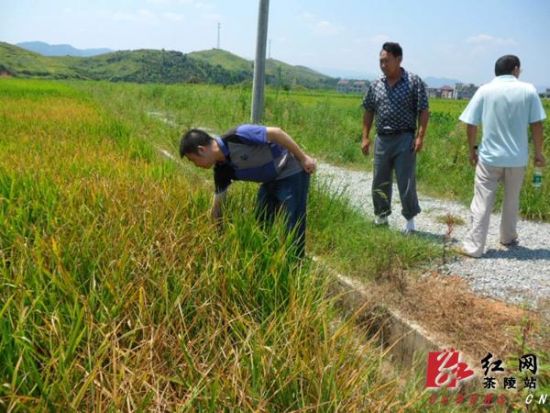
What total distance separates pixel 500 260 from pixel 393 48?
78.5 inches

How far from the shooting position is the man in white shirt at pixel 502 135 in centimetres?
354

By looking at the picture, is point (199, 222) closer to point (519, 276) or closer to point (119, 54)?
point (519, 276)

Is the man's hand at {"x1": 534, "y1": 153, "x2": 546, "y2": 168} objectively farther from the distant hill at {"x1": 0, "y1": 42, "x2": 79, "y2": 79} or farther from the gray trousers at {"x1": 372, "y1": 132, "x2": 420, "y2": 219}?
the distant hill at {"x1": 0, "y1": 42, "x2": 79, "y2": 79}

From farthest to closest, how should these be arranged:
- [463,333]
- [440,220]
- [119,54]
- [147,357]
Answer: [119,54], [440,220], [463,333], [147,357]

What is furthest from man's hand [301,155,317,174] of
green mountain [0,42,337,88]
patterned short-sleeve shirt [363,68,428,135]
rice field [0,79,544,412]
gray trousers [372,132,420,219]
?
green mountain [0,42,337,88]

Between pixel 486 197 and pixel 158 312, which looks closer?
pixel 158 312

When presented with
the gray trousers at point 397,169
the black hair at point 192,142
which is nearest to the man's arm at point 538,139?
the gray trousers at point 397,169

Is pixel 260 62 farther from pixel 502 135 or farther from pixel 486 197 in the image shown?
pixel 486 197

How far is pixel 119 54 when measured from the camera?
413 feet

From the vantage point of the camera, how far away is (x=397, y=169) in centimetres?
413

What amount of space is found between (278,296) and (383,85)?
2503mm

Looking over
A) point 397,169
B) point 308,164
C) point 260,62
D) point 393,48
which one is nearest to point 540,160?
point 397,169

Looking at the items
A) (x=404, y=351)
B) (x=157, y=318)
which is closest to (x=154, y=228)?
(x=157, y=318)

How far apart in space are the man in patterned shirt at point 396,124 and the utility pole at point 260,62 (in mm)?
1051
